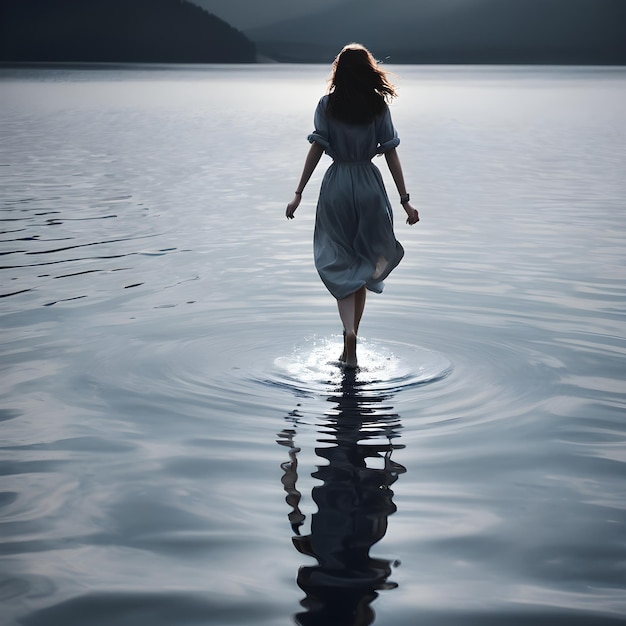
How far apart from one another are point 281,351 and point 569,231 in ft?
23.4

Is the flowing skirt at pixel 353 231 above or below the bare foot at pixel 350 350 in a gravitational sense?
above

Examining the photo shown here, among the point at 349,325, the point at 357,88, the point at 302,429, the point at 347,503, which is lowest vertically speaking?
the point at 347,503

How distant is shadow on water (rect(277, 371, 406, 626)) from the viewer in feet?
14.5

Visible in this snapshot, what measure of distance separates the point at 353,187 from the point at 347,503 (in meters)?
3.22

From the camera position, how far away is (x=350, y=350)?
7785 mm

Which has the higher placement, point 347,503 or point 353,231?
point 353,231

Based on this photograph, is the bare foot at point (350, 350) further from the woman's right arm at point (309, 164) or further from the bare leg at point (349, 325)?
the woman's right arm at point (309, 164)

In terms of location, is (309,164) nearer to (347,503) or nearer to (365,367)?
(365,367)

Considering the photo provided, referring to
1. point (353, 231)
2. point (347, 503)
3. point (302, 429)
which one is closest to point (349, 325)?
point (353, 231)

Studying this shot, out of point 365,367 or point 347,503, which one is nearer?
point 347,503

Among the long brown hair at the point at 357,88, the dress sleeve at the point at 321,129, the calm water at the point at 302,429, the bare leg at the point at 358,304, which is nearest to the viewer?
the calm water at the point at 302,429

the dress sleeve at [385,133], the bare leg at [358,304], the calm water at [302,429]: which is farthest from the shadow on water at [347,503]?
the dress sleeve at [385,133]

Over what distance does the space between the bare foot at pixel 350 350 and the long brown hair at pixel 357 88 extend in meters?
1.50

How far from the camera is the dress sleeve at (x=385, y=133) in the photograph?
7.89 meters
